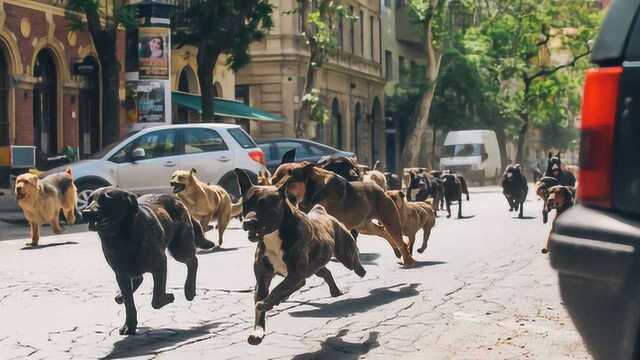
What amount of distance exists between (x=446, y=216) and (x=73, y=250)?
9.96m

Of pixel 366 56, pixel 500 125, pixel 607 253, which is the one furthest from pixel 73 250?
pixel 500 125

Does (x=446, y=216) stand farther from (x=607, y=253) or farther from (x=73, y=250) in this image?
(x=607, y=253)

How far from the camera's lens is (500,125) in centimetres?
5978

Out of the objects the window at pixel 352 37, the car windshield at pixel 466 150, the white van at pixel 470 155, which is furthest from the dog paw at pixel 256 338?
the window at pixel 352 37

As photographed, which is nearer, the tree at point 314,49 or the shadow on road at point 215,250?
the shadow on road at point 215,250

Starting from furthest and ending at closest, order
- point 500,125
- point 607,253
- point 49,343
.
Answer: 1. point 500,125
2. point 49,343
3. point 607,253

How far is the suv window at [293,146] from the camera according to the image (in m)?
24.9

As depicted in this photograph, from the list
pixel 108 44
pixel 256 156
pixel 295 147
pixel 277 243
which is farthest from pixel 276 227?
pixel 108 44

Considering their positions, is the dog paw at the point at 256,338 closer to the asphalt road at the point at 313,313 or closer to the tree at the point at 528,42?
the asphalt road at the point at 313,313

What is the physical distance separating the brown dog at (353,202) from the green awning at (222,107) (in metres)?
22.2

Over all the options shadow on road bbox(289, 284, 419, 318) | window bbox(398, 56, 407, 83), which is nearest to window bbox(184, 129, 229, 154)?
shadow on road bbox(289, 284, 419, 318)

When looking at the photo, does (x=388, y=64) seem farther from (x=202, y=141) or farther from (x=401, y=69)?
(x=202, y=141)

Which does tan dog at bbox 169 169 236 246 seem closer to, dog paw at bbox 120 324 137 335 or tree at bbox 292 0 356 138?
dog paw at bbox 120 324 137 335

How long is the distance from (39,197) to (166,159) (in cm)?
446
